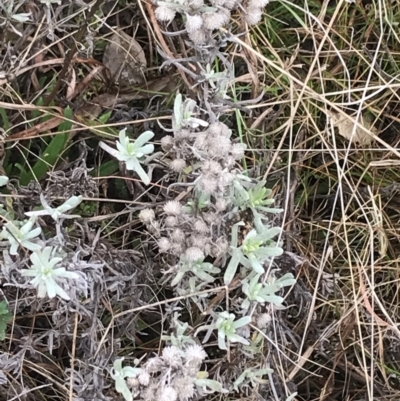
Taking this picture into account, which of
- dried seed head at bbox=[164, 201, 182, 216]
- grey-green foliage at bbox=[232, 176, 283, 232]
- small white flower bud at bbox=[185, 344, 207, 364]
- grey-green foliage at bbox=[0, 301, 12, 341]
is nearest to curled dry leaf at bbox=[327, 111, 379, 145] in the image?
grey-green foliage at bbox=[232, 176, 283, 232]

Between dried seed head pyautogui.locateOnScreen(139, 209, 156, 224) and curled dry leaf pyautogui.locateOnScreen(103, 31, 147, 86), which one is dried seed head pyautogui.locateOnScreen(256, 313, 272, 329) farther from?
curled dry leaf pyautogui.locateOnScreen(103, 31, 147, 86)

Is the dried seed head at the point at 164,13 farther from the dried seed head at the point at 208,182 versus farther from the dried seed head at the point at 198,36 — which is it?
the dried seed head at the point at 208,182

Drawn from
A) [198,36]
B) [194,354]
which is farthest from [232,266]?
[198,36]

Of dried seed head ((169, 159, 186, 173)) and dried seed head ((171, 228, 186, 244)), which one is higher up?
dried seed head ((169, 159, 186, 173))

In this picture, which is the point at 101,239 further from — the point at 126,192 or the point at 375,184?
the point at 375,184

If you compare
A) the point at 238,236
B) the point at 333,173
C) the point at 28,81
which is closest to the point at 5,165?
the point at 28,81

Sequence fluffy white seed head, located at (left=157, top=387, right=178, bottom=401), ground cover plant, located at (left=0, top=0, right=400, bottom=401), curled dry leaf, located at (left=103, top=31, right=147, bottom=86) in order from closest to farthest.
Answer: fluffy white seed head, located at (left=157, top=387, right=178, bottom=401) < ground cover plant, located at (left=0, top=0, right=400, bottom=401) < curled dry leaf, located at (left=103, top=31, right=147, bottom=86)
